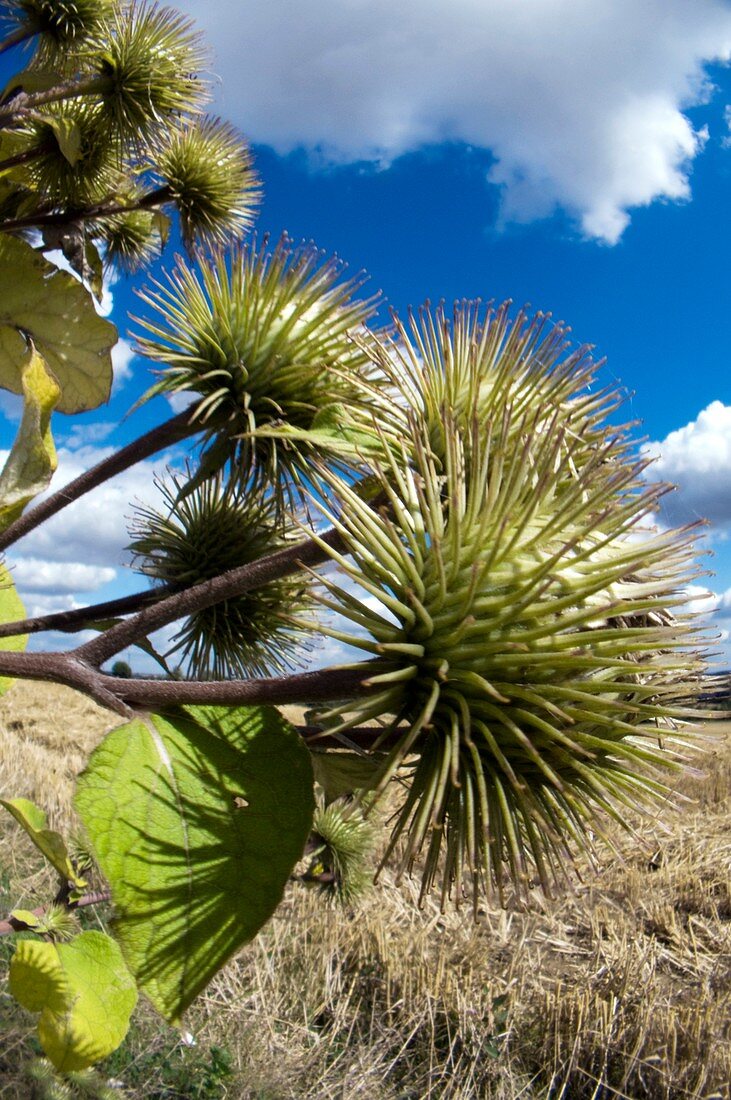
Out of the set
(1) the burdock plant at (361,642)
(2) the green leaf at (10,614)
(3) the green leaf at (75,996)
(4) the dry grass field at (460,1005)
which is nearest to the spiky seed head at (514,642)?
(1) the burdock plant at (361,642)

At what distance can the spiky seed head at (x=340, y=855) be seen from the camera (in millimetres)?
3496

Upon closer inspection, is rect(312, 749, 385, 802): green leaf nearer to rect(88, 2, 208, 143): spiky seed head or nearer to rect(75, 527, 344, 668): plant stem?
rect(75, 527, 344, 668): plant stem

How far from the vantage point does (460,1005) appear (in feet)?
11.9

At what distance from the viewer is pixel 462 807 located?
1081 millimetres

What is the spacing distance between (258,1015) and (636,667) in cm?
340

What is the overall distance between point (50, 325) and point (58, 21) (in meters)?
3.81

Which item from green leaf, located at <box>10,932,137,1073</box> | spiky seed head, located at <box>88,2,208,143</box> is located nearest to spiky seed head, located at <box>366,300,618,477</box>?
green leaf, located at <box>10,932,137,1073</box>

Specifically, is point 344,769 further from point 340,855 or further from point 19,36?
point 19,36

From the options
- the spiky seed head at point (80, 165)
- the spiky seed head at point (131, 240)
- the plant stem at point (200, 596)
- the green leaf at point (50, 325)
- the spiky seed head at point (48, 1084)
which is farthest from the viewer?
the spiky seed head at point (131, 240)

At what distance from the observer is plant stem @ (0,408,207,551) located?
1.33m

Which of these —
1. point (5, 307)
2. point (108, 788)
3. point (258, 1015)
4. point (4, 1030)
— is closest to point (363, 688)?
point (108, 788)

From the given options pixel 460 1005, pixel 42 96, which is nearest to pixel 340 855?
pixel 460 1005

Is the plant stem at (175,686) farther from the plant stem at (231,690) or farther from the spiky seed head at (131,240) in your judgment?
the spiky seed head at (131,240)

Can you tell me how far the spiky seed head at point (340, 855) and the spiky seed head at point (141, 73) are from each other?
3.46m
